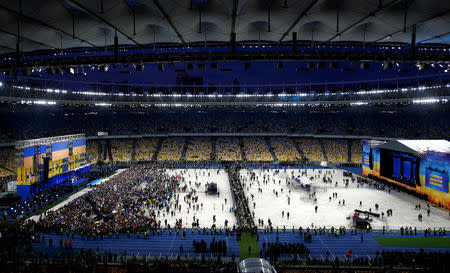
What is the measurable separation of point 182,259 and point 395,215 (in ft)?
62.2

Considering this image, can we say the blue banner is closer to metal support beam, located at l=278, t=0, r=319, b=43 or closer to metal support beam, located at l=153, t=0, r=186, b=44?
metal support beam, located at l=278, t=0, r=319, b=43

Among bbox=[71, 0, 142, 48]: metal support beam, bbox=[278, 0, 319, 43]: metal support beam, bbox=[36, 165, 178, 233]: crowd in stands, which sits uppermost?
bbox=[278, 0, 319, 43]: metal support beam

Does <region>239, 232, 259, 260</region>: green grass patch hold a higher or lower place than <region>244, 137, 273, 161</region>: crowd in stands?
lower

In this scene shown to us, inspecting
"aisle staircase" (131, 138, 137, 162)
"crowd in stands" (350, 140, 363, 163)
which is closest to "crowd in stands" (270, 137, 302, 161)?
"crowd in stands" (350, 140, 363, 163)

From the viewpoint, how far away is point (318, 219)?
2066 cm

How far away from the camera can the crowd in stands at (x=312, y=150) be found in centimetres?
4558

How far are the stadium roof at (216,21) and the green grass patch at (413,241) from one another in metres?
13.3

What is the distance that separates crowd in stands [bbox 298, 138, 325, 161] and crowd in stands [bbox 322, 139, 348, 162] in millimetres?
1309

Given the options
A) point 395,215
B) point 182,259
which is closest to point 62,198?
point 182,259

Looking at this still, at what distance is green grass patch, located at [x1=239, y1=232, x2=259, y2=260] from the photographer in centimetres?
1491

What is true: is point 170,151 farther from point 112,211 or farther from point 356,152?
point 356,152

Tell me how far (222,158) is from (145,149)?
49.4 ft

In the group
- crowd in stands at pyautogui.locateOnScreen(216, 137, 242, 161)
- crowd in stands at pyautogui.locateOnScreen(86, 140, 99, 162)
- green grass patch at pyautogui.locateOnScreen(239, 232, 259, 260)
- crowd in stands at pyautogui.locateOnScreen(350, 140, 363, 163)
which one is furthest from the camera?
crowd in stands at pyautogui.locateOnScreen(216, 137, 242, 161)

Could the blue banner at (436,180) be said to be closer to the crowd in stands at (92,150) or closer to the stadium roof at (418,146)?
the stadium roof at (418,146)
